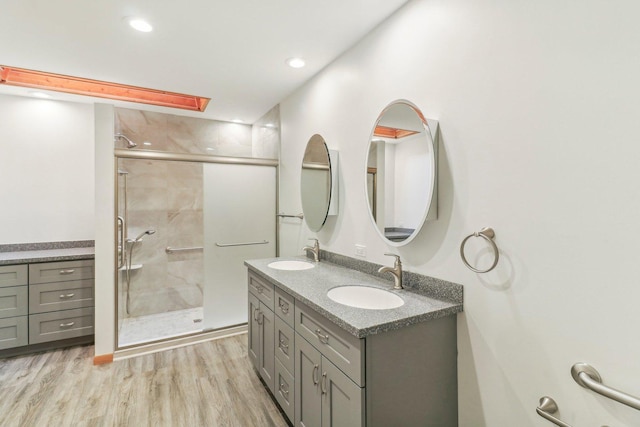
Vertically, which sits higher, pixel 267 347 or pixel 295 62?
pixel 295 62

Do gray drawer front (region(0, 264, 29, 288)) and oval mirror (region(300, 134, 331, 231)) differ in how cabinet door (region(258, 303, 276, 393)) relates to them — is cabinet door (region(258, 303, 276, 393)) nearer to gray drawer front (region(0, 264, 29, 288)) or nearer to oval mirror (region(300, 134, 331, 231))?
oval mirror (region(300, 134, 331, 231))

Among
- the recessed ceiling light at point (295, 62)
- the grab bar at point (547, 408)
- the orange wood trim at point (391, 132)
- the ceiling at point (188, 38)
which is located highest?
the recessed ceiling light at point (295, 62)

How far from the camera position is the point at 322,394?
147 cm

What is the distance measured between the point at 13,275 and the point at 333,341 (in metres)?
3.10

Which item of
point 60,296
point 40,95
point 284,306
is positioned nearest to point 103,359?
point 60,296

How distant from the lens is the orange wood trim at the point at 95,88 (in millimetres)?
2799

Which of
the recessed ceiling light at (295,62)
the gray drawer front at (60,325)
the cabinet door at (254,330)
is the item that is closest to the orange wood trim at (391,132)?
the recessed ceiling light at (295,62)

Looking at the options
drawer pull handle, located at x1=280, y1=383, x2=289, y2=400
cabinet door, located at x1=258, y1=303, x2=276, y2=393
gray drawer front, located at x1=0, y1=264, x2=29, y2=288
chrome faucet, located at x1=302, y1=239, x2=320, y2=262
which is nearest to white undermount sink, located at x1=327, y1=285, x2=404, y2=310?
cabinet door, located at x1=258, y1=303, x2=276, y2=393

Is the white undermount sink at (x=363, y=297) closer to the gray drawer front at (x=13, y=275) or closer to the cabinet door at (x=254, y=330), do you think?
the cabinet door at (x=254, y=330)

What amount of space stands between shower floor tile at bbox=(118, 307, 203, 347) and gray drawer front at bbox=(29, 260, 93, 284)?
2.29ft

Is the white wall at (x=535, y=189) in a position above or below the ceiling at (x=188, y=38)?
below

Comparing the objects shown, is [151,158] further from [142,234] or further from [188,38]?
[142,234]

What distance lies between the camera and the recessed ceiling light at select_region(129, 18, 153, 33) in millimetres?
1890

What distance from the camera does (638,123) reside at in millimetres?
902
